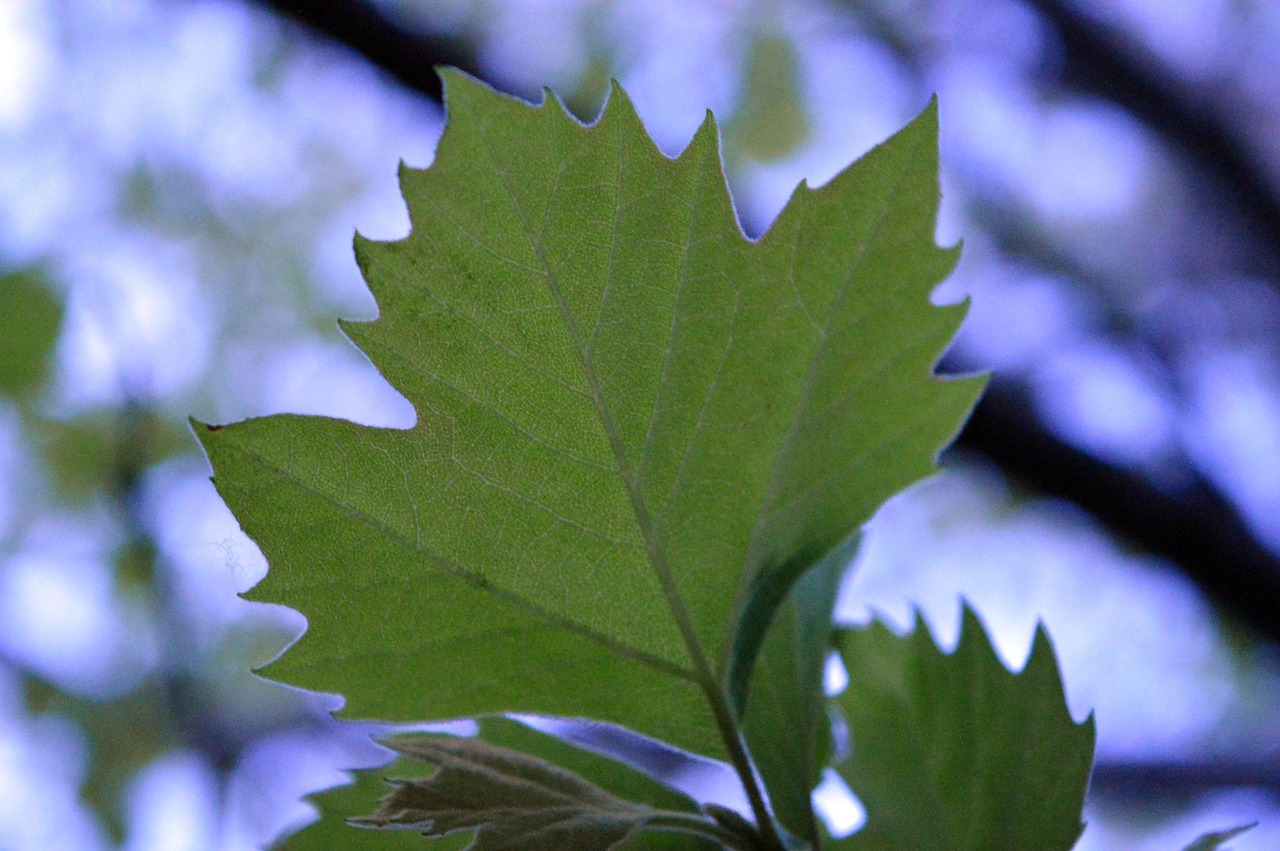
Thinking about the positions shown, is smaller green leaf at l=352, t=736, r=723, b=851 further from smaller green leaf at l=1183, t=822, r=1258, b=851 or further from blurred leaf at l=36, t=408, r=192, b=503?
blurred leaf at l=36, t=408, r=192, b=503

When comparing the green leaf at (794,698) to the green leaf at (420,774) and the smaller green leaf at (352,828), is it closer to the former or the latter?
the green leaf at (420,774)

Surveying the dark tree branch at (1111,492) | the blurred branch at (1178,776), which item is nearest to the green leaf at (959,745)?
the dark tree branch at (1111,492)

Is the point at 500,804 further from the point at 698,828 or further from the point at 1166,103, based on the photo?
the point at 1166,103

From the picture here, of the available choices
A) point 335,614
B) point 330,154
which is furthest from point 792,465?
point 330,154

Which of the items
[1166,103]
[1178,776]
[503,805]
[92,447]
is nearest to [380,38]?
[92,447]

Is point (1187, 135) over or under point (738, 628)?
over

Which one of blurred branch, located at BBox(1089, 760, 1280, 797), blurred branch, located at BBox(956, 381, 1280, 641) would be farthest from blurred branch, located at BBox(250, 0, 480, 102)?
blurred branch, located at BBox(1089, 760, 1280, 797)

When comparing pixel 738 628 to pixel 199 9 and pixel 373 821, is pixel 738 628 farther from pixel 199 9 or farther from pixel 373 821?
pixel 199 9
